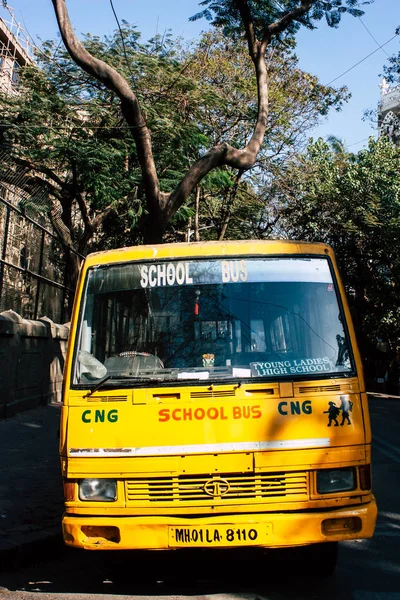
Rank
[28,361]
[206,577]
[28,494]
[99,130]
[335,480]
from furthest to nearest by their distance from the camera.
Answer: [99,130]
[28,361]
[28,494]
[206,577]
[335,480]

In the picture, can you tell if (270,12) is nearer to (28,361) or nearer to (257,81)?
(257,81)

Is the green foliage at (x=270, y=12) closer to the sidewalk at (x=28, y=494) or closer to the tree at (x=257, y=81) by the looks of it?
the tree at (x=257, y=81)

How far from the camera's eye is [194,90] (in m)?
16.9

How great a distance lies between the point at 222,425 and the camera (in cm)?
408

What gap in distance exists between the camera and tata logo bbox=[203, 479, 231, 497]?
13.2 ft

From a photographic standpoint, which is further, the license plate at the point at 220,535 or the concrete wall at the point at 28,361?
the concrete wall at the point at 28,361

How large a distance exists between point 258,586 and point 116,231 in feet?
58.7

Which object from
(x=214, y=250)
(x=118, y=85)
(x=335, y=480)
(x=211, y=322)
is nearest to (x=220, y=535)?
(x=335, y=480)

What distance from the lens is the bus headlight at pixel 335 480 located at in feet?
13.3

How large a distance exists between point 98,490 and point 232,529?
2.80ft

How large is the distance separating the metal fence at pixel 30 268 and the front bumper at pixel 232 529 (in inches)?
285

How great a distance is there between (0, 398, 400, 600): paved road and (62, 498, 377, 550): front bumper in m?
0.48

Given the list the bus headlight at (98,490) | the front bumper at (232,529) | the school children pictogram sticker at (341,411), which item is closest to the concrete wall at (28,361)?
the bus headlight at (98,490)

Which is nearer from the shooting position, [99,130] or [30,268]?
[30,268]
